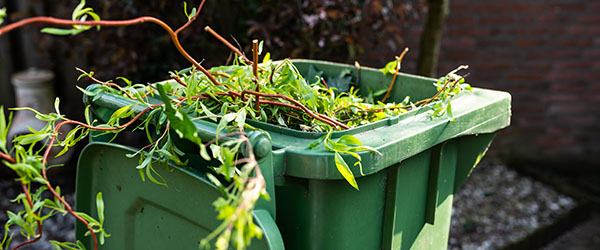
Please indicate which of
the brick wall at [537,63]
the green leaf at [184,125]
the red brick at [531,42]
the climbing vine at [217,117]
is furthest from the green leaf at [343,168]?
the red brick at [531,42]

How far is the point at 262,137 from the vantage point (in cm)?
126

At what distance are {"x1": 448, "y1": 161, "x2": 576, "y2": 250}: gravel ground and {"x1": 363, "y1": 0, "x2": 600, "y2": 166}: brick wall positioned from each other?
33 centimetres

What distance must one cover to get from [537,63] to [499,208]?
46.2 inches

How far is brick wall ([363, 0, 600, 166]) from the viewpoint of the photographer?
165 inches

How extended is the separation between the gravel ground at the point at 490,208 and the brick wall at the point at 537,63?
36 centimetres

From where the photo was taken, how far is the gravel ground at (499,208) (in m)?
3.53

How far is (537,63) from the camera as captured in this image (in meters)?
4.34

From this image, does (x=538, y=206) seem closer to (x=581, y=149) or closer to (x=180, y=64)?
(x=581, y=149)

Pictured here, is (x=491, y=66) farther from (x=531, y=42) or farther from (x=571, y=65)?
(x=571, y=65)

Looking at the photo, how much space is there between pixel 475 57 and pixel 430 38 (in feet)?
3.70

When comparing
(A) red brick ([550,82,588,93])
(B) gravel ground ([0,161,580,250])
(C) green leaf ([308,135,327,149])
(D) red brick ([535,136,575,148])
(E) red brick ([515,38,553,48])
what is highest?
(C) green leaf ([308,135,327,149])

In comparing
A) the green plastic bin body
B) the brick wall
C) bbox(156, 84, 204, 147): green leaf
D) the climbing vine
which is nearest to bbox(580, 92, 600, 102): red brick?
the brick wall

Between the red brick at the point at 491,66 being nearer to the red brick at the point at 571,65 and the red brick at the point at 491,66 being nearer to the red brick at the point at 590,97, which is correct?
the red brick at the point at 571,65

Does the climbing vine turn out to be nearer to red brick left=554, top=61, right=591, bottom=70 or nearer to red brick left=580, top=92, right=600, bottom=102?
red brick left=554, top=61, right=591, bottom=70
